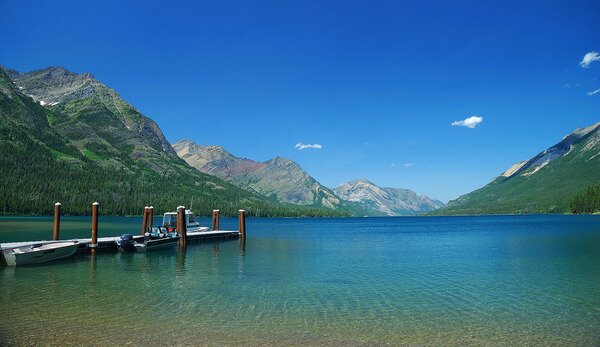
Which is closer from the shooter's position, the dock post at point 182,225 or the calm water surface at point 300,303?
the calm water surface at point 300,303

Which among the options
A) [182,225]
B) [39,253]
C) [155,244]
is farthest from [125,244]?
[39,253]

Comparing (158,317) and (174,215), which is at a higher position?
(174,215)

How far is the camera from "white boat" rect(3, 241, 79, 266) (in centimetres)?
3766

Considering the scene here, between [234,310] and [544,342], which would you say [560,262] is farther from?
[234,310]

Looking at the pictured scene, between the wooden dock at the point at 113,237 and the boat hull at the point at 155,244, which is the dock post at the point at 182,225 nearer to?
the wooden dock at the point at 113,237

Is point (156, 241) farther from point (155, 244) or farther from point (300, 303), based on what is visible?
point (300, 303)

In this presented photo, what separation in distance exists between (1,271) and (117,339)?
2516cm

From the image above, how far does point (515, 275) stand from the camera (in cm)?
3547

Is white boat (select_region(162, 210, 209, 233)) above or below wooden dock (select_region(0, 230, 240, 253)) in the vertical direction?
above

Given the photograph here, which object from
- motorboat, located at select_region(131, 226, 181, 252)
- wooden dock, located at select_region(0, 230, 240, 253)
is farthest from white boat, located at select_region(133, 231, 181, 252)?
wooden dock, located at select_region(0, 230, 240, 253)

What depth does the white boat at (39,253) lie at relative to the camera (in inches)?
1483

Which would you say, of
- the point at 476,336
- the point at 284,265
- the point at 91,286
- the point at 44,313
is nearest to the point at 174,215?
the point at 284,265

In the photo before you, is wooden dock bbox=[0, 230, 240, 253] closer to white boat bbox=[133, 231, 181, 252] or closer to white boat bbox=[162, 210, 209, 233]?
white boat bbox=[133, 231, 181, 252]

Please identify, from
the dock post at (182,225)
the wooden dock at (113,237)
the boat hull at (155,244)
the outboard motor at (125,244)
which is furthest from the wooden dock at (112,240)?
the dock post at (182,225)
